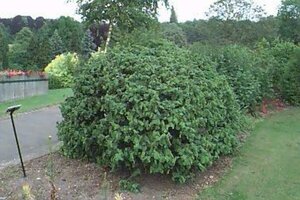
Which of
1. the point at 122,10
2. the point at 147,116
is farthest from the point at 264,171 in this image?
the point at 122,10

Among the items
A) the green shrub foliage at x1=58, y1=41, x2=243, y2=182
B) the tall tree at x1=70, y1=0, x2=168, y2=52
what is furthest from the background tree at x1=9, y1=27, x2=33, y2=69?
the green shrub foliage at x1=58, y1=41, x2=243, y2=182

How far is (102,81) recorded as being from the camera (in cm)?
523

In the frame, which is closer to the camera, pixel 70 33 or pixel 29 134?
pixel 29 134

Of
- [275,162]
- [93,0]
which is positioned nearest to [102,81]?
[275,162]

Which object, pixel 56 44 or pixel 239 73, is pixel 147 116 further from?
pixel 56 44

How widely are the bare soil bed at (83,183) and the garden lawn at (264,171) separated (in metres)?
0.23

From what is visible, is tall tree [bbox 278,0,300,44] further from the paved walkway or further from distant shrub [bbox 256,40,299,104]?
the paved walkway

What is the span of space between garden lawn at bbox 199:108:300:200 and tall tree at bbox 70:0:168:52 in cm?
1524

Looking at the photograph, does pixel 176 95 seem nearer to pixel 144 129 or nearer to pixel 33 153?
pixel 144 129

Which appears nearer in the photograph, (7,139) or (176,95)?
(176,95)

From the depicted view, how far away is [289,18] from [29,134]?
32037 millimetres

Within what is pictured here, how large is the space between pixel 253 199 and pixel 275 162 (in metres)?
1.48

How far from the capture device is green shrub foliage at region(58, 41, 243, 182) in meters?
4.65

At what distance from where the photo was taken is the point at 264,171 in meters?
5.57
